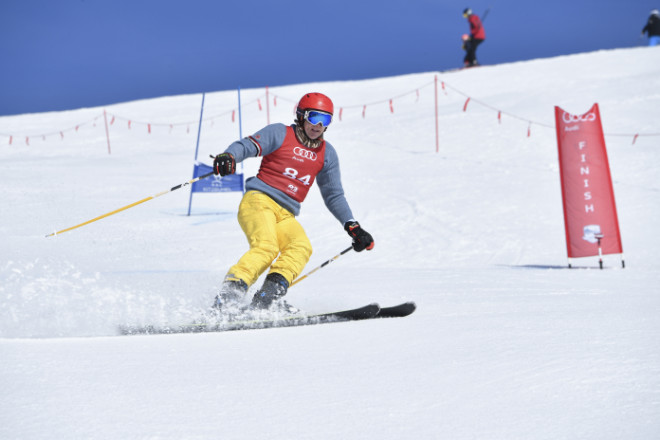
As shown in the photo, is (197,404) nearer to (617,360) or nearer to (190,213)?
(617,360)

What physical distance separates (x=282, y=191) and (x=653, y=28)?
961 inches

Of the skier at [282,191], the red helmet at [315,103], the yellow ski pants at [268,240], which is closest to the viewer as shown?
the yellow ski pants at [268,240]

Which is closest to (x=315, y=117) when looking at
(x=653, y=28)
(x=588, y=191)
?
(x=588, y=191)

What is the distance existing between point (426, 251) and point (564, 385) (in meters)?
5.92

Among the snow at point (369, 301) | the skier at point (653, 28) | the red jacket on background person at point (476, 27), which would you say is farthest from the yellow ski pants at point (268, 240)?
the skier at point (653, 28)

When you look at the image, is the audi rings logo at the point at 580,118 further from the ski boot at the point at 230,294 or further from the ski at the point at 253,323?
the ski boot at the point at 230,294

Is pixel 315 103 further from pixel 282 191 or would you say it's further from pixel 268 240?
pixel 268 240

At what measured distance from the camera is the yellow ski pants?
3.49 m

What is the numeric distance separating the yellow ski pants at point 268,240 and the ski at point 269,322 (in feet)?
0.99

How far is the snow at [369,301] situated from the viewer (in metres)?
1.81

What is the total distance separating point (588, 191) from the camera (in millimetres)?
6539

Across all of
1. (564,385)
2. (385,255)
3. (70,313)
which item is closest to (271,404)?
(564,385)

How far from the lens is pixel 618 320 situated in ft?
10.1

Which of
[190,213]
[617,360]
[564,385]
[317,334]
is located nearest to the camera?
[564,385]
